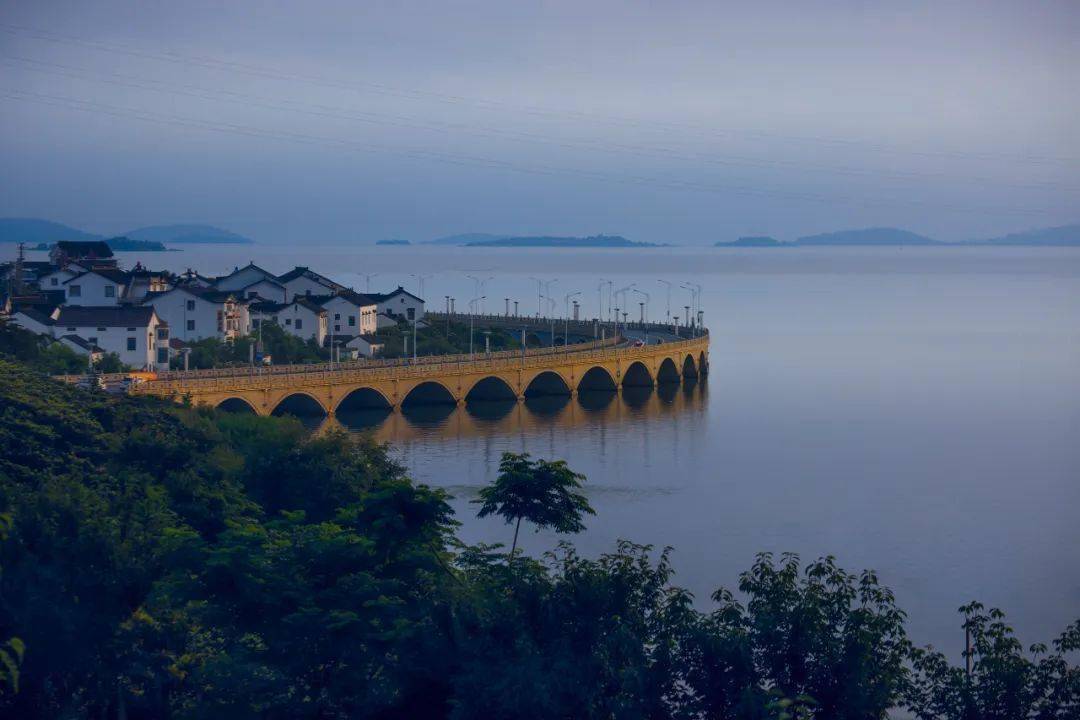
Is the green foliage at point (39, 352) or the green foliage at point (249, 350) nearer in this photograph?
the green foliage at point (39, 352)

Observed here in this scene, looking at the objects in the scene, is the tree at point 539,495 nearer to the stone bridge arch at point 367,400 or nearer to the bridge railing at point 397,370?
the bridge railing at point 397,370

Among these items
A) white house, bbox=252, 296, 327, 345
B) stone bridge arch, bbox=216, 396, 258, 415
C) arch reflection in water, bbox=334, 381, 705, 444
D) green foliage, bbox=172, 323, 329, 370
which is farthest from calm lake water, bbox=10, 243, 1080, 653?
white house, bbox=252, 296, 327, 345

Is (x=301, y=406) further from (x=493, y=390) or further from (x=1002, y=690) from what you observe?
(x=1002, y=690)

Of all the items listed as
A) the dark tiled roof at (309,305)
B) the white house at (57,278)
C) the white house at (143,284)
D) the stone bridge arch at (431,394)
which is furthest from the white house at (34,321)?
the stone bridge arch at (431,394)

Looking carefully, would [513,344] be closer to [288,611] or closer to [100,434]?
[100,434]

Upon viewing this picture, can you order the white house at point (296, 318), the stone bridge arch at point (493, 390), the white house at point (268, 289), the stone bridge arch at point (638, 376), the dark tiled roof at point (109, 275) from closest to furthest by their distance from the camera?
the stone bridge arch at point (493, 390) < the dark tiled roof at point (109, 275) < the white house at point (296, 318) < the stone bridge arch at point (638, 376) < the white house at point (268, 289)

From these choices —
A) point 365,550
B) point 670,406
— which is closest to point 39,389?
point 365,550

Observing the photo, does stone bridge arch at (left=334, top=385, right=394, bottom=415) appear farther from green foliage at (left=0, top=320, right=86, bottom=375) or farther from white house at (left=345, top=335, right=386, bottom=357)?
white house at (left=345, top=335, right=386, bottom=357)

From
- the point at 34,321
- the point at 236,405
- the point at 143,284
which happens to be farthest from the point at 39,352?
the point at 143,284
